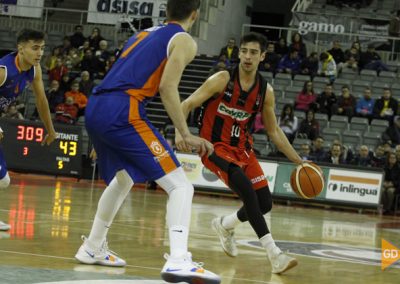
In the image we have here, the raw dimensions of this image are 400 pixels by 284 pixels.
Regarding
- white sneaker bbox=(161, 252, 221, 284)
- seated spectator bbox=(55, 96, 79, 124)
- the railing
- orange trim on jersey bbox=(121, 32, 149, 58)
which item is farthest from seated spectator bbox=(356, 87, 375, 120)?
white sneaker bbox=(161, 252, 221, 284)

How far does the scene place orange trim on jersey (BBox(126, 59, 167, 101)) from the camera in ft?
20.4

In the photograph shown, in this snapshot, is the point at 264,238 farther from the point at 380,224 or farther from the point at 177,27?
the point at 380,224

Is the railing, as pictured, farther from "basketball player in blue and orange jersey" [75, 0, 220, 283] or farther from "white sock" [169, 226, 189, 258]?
"white sock" [169, 226, 189, 258]

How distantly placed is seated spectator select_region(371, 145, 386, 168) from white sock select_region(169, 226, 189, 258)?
548 inches

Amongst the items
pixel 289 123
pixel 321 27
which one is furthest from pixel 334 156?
pixel 321 27

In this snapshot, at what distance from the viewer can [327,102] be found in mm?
22031

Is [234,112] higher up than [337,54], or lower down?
lower down

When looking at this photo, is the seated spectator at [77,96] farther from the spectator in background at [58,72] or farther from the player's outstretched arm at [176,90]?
the player's outstretched arm at [176,90]

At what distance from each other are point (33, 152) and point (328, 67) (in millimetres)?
8106

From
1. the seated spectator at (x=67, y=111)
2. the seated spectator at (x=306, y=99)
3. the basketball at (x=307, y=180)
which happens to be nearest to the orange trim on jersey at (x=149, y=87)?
the basketball at (x=307, y=180)

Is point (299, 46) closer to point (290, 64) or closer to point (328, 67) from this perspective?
point (290, 64)

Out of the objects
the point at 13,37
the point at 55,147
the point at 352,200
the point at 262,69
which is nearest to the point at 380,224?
the point at 352,200

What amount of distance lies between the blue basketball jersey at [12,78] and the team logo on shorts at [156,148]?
10.2ft

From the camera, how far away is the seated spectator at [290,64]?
24.0 meters
